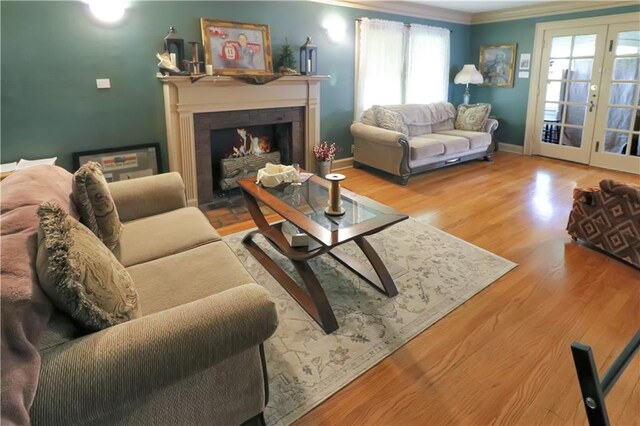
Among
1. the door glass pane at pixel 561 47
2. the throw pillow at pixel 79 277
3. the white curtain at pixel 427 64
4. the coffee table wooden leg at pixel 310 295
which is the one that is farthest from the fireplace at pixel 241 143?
the door glass pane at pixel 561 47

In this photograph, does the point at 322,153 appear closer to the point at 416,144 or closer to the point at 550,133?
the point at 416,144

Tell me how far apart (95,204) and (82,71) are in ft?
6.99

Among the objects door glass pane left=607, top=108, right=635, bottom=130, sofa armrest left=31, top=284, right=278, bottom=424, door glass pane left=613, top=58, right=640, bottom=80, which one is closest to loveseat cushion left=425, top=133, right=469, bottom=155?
door glass pane left=607, top=108, right=635, bottom=130

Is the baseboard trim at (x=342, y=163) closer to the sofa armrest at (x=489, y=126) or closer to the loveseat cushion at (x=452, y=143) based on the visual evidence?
the loveseat cushion at (x=452, y=143)

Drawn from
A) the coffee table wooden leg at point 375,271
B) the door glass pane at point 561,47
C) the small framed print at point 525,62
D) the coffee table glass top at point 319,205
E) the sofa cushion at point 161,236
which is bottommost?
the coffee table wooden leg at point 375,271

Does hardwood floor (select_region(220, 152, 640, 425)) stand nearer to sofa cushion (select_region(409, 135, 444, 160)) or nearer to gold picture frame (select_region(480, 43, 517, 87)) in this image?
sofa cushion (select_region(409, 135, 444, 160))

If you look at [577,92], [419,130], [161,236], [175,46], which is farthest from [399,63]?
[161,236]

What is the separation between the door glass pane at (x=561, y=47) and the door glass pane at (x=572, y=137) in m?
1.07

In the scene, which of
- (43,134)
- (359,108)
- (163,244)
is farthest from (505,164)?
(43,134)

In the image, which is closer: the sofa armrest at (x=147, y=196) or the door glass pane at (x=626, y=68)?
the sofa armrest at (x=147, y=196)

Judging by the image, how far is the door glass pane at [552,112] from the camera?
5.81 meters

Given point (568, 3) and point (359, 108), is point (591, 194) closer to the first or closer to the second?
point (359, 108)

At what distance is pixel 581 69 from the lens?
17.8 ft

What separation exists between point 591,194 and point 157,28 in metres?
4.03
